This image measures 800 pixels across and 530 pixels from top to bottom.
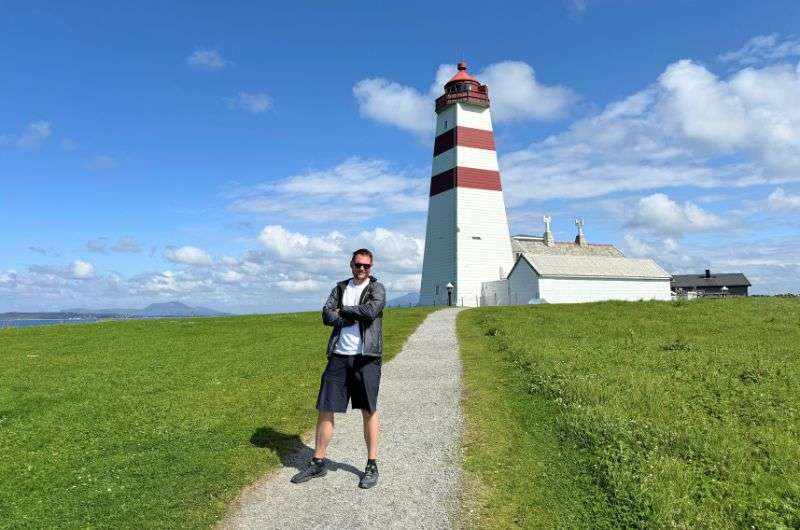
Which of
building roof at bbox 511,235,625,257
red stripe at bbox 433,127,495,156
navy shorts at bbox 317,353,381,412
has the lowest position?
navy shorts at bbox 317,353,381,412

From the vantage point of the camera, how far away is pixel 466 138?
161 ft

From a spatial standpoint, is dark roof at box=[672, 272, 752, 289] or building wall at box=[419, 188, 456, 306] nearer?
building wall at box=[419, 188, 456, 306]

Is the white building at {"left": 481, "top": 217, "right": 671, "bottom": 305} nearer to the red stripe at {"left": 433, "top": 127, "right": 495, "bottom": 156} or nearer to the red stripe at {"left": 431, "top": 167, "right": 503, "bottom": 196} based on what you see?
the red stripe at {"left": 431, "top": 167, "right": 503, "bottom": 196}

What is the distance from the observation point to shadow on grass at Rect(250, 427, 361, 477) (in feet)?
25.5

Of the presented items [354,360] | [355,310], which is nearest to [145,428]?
[354,360]

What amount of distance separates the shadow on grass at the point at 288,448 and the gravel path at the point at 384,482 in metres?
0.03

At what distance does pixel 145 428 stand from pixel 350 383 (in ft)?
15.6

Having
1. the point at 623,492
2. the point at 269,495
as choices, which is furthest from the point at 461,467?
the point at 269,495

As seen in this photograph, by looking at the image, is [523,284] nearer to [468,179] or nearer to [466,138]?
[468,179]

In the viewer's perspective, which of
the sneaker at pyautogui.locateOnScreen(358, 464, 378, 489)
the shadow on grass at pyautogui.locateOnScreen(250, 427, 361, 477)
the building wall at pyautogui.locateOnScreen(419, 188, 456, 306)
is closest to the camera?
the sneaker at pyautogui.locateOnScreen(358, 464, 378, 489)

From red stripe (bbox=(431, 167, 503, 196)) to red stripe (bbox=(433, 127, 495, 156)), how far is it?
2299 millimetres

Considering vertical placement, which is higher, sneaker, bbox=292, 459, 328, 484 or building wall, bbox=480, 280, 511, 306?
building wall, bbox=480, 280, 511, 306

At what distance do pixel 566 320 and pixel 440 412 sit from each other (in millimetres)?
16408

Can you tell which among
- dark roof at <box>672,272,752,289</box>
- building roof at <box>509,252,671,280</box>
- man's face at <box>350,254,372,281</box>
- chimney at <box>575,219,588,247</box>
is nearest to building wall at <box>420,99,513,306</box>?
building roof at <box>509,252,671,280</box>
